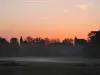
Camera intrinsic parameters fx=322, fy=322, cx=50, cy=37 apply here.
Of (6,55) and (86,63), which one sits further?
(86,63)

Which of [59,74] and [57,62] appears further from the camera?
[57,62]

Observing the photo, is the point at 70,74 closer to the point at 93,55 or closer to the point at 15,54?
the point at 93,55

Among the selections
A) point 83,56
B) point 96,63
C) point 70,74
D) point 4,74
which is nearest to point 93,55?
point 83,56

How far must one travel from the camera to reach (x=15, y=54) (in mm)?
30359

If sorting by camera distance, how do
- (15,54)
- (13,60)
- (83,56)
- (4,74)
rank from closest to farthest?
1. (4,74)
2. (83,56)
3. (15,54)
4. (13,60)

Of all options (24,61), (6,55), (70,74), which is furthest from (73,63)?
(70,74)

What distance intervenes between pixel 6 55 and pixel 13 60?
569 centimetres

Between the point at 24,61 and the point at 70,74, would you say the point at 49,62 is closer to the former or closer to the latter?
the point at 24,61

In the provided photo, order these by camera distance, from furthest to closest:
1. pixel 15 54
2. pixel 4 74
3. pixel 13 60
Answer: pixel 13 60 → pixel 15 54 → pixel 4 74

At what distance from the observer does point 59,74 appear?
19.9 meters

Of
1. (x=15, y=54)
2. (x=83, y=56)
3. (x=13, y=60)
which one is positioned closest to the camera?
(x=83, y=56)

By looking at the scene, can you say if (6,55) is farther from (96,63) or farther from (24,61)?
(96,63)

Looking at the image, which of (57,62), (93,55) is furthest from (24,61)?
(93,55)

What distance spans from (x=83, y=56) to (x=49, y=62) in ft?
28.3
